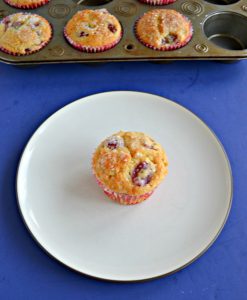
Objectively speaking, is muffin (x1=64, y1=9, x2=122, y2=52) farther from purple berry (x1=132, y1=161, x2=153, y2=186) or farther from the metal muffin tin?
purple berry (x1=132, y1=161, x2=153, y2=186)

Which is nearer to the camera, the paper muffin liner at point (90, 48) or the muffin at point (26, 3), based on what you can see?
the paper muffin liner at point (90, 48)

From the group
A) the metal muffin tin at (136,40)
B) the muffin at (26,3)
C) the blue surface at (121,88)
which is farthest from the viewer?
the muffin at (26,3)

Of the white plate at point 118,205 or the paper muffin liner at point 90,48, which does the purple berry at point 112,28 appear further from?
the white plate at point 118,205

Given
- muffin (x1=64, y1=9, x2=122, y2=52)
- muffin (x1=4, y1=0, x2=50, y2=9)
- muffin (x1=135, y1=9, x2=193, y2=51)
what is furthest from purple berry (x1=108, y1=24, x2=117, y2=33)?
muffin (x1=4, y1=0, x2=50, y2=9)

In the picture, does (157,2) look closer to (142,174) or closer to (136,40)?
(136,40)

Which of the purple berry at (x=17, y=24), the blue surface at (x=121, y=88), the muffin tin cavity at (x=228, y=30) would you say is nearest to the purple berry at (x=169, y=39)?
the blue surface at (x=121, y=88)

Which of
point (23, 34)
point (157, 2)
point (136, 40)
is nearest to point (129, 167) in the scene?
point (136, 40)

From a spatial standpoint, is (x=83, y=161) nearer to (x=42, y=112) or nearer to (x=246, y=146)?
(x=42, y=112)
